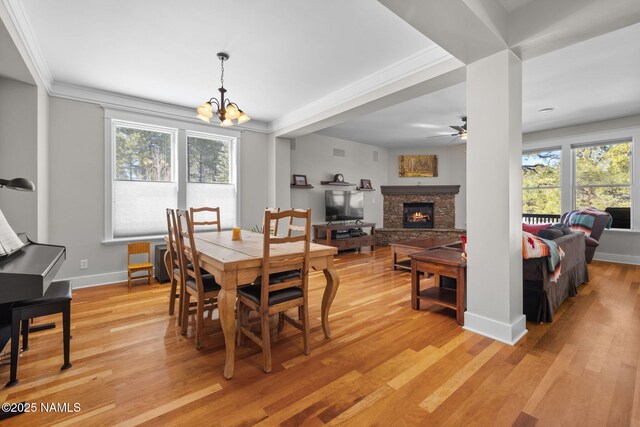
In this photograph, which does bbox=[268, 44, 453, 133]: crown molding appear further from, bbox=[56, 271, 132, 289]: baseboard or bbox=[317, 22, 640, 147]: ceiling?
bbox=[56, 271, 132, 289]: baseboard

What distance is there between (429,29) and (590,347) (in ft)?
8.53

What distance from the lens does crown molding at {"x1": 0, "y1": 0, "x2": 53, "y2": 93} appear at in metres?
2.15

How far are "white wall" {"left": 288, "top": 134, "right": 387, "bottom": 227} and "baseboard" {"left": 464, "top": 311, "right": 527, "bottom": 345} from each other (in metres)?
4.08

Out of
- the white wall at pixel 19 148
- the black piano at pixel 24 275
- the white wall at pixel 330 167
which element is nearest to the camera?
the black piano at pixel 24 275

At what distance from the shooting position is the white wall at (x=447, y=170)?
23.9 ft

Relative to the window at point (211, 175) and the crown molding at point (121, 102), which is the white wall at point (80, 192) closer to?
the crown molding at point (121, 102)

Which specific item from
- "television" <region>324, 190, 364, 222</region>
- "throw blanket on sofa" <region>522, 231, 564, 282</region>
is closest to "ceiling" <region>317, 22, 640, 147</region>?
"television" <region>324, 190, 364, 222</region>

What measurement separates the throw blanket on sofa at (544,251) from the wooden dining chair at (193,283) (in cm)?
261

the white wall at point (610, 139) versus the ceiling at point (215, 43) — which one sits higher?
the ceiling at point (215, 43)

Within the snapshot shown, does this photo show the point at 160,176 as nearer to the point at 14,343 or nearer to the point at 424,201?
the point at 14,343

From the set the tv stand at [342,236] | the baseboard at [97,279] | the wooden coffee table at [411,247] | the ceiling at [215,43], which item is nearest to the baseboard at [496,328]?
the wooden coffee table at [411,247]

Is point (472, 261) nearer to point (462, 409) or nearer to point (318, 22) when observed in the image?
point (462, 409)

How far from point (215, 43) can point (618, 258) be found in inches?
285

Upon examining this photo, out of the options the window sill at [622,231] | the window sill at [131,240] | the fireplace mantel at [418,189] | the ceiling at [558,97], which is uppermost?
the ceiling at [558,97]
